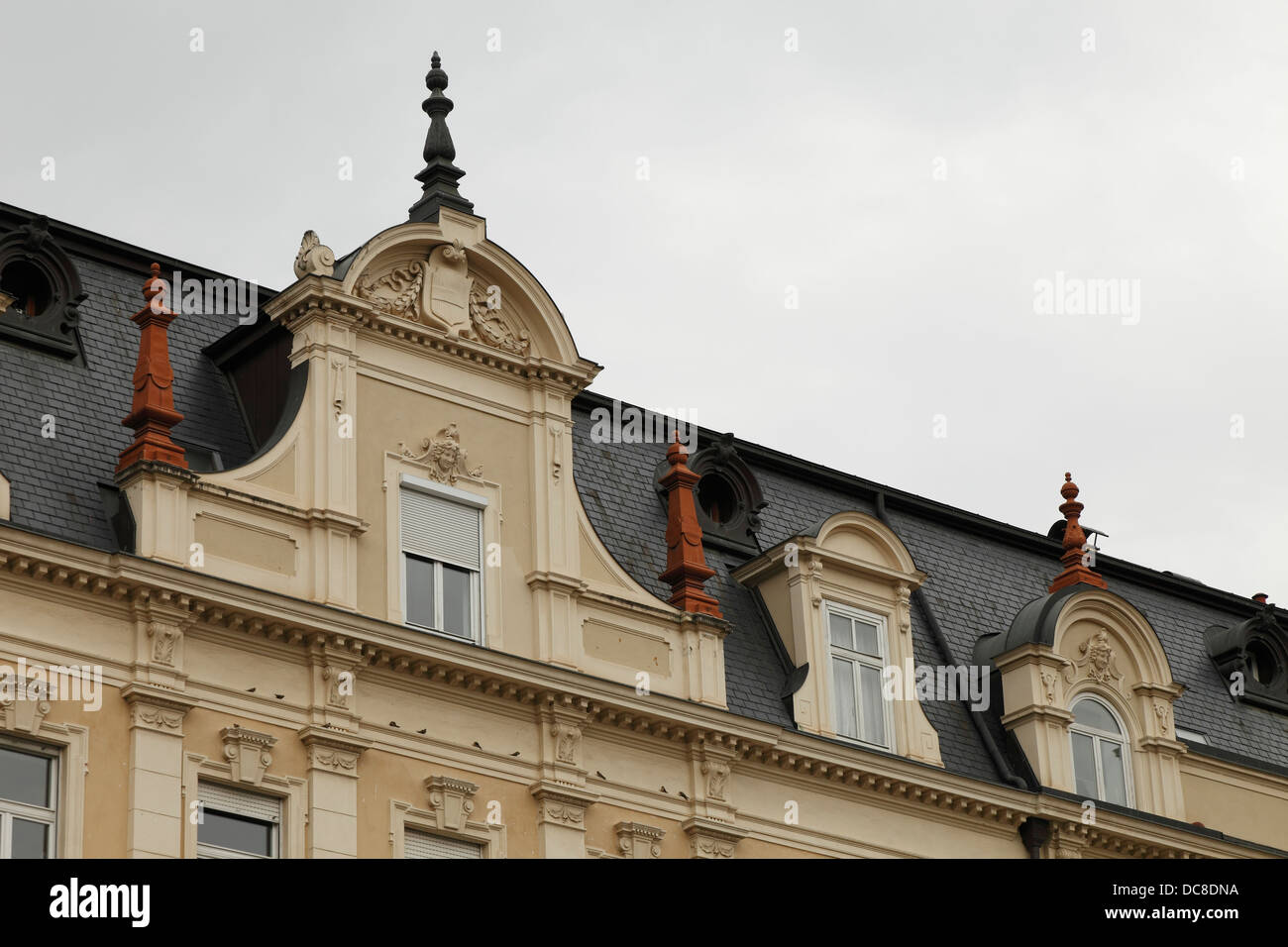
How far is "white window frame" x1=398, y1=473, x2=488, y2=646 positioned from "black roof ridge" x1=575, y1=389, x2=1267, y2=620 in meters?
4.61

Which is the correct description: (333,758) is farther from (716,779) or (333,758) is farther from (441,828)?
(716,779)

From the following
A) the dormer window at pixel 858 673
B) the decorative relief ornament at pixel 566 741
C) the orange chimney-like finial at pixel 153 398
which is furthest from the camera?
the dormer window at pixel 858 673

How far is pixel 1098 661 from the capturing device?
4288 cm

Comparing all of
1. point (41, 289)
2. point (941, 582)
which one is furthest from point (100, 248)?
point (941, 582)

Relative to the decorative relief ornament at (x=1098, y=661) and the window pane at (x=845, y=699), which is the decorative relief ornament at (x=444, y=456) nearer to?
the window pane at (x=845, y=699)

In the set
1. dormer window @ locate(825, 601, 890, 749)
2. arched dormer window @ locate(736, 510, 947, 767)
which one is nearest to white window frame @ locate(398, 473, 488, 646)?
arched dormer window @ locate(736, 510, 947, 767)

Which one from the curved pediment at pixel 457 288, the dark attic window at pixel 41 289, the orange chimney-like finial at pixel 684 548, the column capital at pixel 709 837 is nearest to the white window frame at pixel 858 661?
the orange chimney-like finial at pixel 684 548

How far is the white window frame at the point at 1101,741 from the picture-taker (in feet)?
139

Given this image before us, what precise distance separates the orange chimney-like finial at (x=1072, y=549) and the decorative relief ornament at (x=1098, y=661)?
85cm

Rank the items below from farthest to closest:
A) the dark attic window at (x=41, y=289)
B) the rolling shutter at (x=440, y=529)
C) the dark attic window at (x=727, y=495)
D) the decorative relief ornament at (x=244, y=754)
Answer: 1. the dark attic window at (x=727, y=495)
2. the rolling shutter at (x=440, y=529)
3. the dark attic window at (x=41, y=289)
4. the decorative relief ornament at (x=244, y=754)

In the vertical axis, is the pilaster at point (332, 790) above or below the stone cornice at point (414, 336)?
below

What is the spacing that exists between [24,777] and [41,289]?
7380 mm
